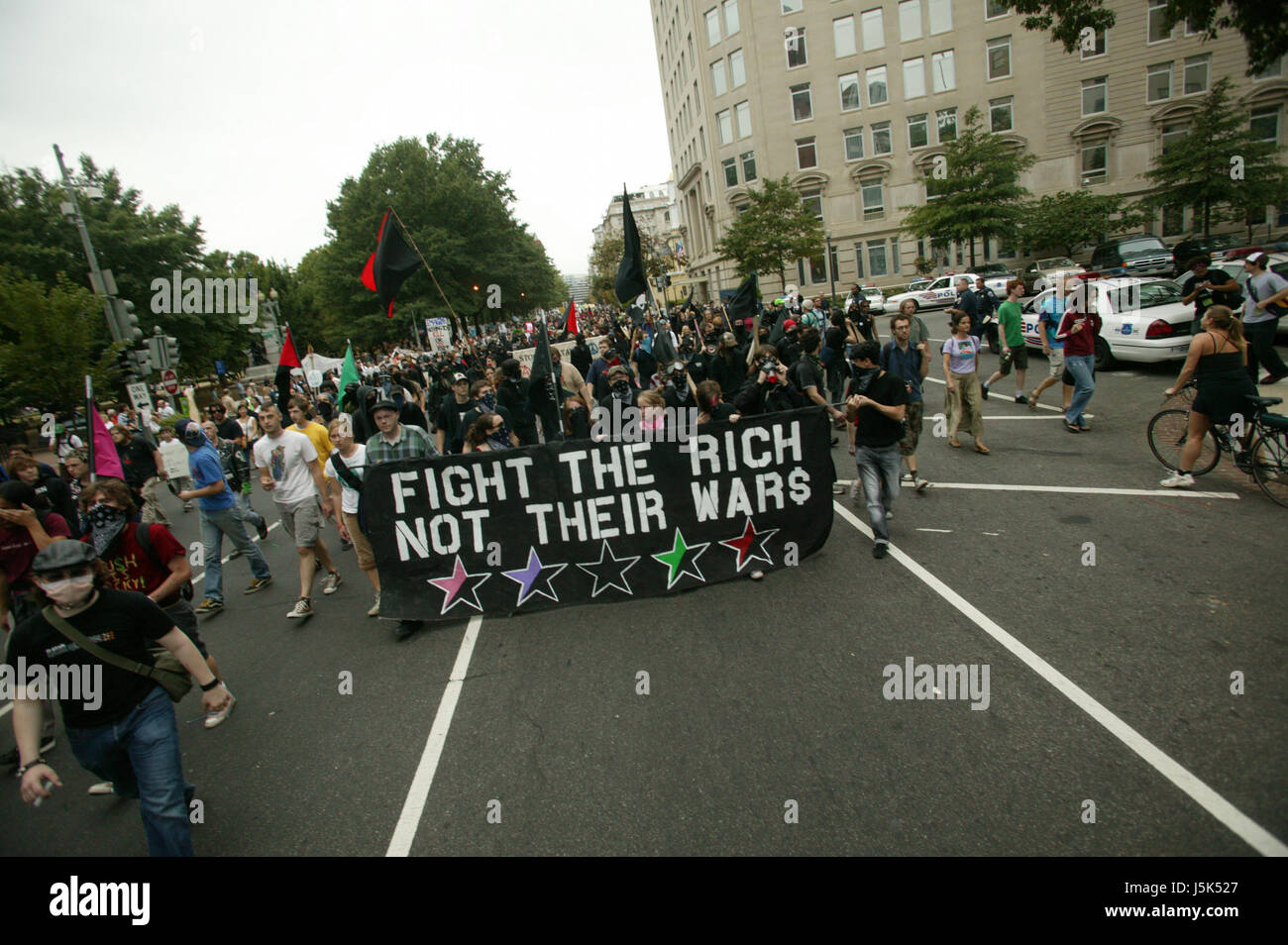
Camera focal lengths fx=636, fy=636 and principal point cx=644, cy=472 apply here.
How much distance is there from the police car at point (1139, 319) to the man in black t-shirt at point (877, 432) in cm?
740

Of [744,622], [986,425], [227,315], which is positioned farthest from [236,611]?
[227,315]

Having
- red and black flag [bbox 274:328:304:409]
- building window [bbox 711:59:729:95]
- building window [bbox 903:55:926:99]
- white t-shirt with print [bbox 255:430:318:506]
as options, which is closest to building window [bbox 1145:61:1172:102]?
building window [bbox 903:55:926:99]

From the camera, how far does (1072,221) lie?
109ft

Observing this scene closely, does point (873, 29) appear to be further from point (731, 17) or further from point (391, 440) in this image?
point (391, 440)

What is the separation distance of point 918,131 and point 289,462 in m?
→ 48.5

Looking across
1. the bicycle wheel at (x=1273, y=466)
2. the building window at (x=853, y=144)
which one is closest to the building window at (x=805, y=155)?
the building window at (x=853, y=144)

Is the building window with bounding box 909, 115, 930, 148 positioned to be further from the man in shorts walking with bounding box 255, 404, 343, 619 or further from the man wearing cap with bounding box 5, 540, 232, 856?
the man wearing cap with bounding box 5, 540, 232, 856

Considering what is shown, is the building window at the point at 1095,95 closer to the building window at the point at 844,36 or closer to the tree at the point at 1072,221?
the tree at the point at 1072,221

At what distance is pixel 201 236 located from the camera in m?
34.9

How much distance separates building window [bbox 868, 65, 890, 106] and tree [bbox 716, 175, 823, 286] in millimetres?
11336

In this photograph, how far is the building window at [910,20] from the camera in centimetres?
4156

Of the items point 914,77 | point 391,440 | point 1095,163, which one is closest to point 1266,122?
point 1095,163

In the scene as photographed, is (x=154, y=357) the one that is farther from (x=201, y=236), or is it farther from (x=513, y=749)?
(x=201, y=236)

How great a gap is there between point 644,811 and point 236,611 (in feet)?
19.0
